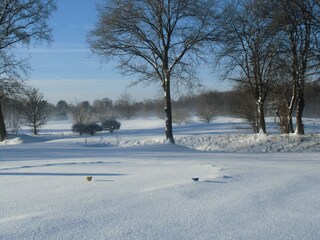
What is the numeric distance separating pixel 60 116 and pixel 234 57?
404 feet

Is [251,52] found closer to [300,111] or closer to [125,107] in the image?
[300,111]

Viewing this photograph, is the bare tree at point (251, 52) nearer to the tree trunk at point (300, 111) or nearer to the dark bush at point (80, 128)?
the tree trunk at point (300, 111)

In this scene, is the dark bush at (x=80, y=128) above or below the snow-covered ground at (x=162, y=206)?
above

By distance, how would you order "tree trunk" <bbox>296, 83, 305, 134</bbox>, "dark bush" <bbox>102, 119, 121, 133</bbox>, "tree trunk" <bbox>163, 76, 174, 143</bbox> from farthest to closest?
"dark bush" <bbox>102, 119, 121, 133</bbox>
"tree trunk" <bbox>296, 83, 305, 134</bbox>
"tree trunk" <bbox>163, 76, 174, 143</bbox>

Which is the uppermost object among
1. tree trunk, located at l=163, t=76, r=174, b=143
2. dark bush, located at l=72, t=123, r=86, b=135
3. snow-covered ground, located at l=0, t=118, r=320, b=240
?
tree trunk, located at l=163, t=76, r=174, b=143

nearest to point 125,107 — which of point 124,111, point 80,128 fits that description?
point 124,111

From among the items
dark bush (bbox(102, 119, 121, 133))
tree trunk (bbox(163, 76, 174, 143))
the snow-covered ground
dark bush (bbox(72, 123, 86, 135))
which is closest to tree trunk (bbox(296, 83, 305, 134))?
tree trunk (bbox(163, 76, 174, 143))

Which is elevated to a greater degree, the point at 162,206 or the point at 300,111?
the point at 300,111

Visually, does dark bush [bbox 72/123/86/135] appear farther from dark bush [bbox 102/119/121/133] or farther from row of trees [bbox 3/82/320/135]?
dark bush [bbox 102/119/121/133]

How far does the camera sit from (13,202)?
15.5ft

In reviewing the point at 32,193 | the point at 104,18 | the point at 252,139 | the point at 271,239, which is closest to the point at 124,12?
the point at 104,18

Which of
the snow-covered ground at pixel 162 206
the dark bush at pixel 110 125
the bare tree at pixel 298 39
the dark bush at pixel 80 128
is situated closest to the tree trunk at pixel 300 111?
the bare tree at pixel 298 39

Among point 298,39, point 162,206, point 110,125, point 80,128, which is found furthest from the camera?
point 110,125

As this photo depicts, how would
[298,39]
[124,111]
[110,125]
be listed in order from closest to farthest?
[298,39] → [110,125] → [124,111]
